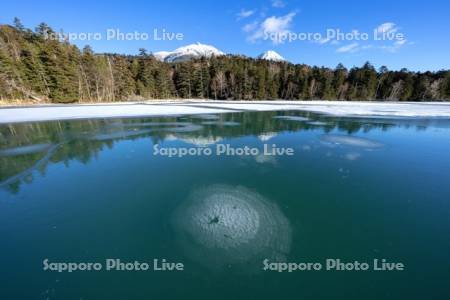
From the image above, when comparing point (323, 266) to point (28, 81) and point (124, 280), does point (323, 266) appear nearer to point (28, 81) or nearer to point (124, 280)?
point (124, 280)

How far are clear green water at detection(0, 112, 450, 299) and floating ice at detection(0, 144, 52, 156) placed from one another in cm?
22

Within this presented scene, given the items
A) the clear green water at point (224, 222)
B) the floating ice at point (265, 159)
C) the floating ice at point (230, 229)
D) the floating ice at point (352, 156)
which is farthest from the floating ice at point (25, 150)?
the floating ice at point (352, 156)

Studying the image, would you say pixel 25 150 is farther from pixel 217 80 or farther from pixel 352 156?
pixel 217 80

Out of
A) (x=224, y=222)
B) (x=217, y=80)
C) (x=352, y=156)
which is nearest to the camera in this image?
(x=224, y=222)

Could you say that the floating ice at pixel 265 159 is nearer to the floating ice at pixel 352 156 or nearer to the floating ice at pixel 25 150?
the floating ice at pixel 352 156

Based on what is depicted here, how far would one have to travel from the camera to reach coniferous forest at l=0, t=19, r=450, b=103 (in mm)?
31047

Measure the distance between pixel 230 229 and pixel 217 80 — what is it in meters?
42.1

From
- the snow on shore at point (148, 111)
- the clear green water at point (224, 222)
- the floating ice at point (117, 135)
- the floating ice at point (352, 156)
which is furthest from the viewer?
the snow on shore at point (148, 111)

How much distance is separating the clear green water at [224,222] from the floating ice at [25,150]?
223mm

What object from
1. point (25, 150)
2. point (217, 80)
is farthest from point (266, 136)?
point (217, 80)

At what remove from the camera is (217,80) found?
4228 centimetres

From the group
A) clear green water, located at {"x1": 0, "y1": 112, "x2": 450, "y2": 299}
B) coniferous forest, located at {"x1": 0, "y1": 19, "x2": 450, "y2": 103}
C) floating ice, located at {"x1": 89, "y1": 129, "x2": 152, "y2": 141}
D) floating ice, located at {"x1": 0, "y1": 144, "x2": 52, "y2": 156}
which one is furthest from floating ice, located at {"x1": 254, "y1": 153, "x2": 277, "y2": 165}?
coniferous forest, located at {"x1": 0, "y1": 19, "x2": 450, "y2": 103}

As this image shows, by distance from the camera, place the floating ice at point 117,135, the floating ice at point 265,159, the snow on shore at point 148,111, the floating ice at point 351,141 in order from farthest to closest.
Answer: the snow on shore at point 148,111 < the floating ice at point 117,135 < the floating ice at point 351,141 < the floating ice at point 265,159

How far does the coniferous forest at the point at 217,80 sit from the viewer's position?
102 ft
